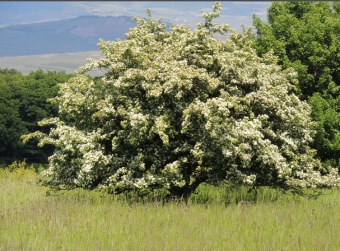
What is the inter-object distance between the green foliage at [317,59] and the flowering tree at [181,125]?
12.0 ft

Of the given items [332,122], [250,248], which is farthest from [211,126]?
[332,122]

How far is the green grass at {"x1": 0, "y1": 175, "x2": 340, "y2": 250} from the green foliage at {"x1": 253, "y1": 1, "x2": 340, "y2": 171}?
6.07 meters

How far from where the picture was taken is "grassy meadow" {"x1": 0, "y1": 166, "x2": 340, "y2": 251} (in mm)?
7504

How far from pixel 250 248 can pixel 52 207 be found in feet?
19.6

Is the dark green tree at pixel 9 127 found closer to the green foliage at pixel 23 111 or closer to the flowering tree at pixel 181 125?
the green foliage at pixel 23 111

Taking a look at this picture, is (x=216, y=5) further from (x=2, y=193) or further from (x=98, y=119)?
(x=2, y=193)

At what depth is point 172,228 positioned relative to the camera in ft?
27.6

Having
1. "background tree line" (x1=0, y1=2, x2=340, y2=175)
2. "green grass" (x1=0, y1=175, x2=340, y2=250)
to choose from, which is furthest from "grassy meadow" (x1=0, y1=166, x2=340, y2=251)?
"background tree line" (x1=0, y1=2, x2=340, y2=175)

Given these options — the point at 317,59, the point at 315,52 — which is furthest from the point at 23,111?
the point at 317,59

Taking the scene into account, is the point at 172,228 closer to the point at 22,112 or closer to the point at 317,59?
the point at 317,59

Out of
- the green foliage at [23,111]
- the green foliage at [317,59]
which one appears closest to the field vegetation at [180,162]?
the green foliage at [317,59]

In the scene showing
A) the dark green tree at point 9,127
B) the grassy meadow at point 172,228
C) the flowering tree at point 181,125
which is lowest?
the dark green tree at point 9,127

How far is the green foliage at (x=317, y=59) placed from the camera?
16.1 meters

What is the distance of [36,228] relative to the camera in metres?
8.66
